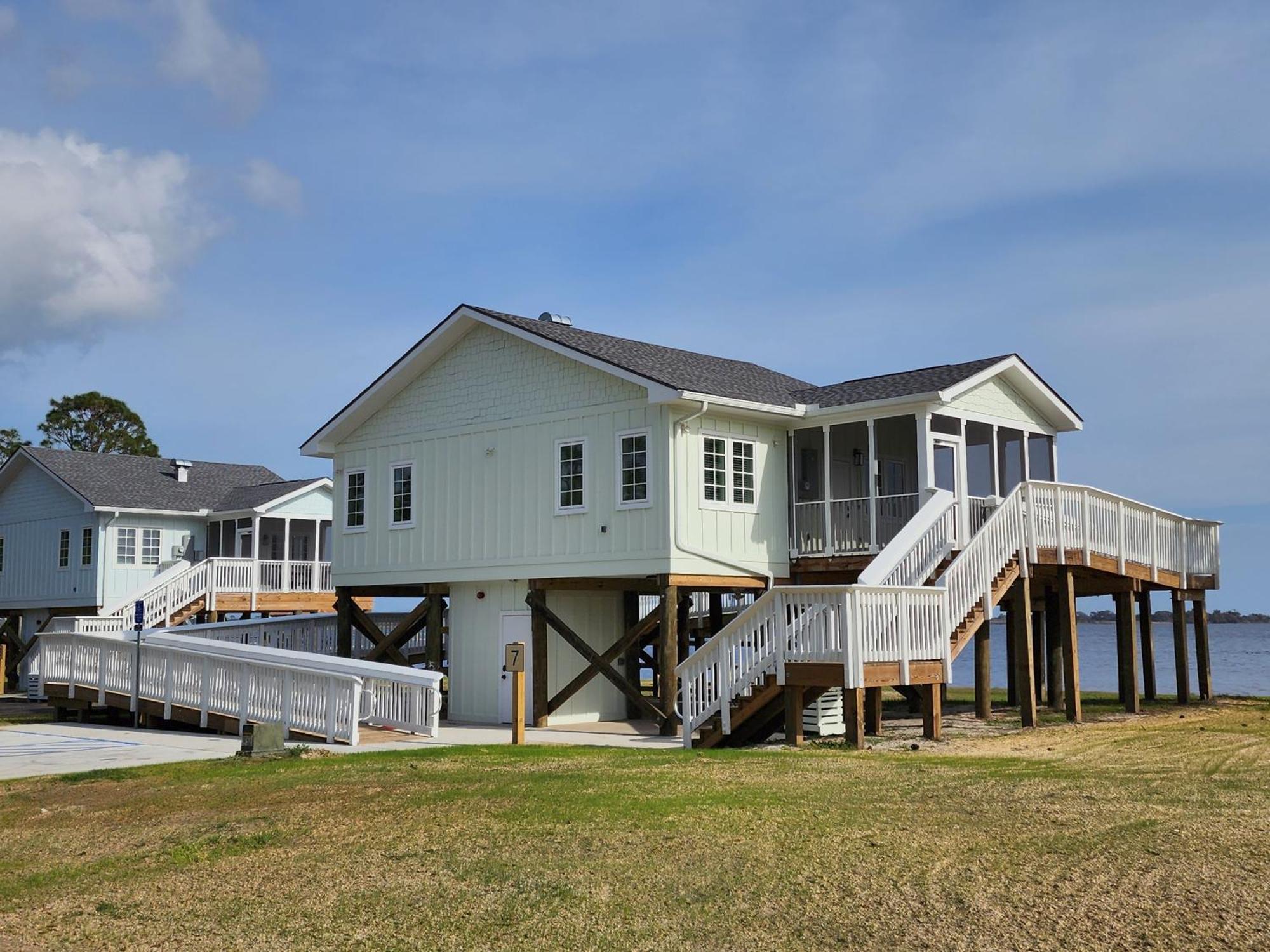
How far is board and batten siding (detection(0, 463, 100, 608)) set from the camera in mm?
37656

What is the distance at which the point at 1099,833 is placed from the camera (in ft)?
30.3

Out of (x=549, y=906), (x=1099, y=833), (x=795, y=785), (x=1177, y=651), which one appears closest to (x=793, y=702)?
(x=795, y=785)

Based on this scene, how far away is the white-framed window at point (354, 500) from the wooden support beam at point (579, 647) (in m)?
4.86

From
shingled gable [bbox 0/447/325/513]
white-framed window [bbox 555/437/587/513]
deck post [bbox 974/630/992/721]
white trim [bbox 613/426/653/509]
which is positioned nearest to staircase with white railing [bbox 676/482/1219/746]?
deck post [bbox 974/630/992/721]

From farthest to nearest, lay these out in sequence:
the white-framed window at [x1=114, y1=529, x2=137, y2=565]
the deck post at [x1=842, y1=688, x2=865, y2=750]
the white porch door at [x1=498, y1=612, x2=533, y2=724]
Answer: the white-framed window at [x1=114, y1=529, x2=137, y2=565] < the white porch door at [x1=498, y1=612, x2=533, y2=724] < the deck post at [x1=842, y1=688, x2=865, y2=750]

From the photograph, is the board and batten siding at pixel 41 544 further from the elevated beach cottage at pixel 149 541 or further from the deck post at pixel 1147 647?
the deck post at pixel 1147 647

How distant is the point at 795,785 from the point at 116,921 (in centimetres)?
601

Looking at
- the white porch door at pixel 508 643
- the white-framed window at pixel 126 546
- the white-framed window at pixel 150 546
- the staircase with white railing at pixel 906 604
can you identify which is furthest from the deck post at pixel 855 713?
the white-framed window at pixel 150 546

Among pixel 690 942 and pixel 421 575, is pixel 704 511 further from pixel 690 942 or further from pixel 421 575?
pixel 690 942

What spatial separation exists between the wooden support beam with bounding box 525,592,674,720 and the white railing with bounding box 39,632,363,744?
518cm

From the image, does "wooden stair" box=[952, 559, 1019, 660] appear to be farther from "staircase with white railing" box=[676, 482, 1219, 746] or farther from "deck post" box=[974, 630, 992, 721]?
"deck post" box=[974, 630, 992, 721]

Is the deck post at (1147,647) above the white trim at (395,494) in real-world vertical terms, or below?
below

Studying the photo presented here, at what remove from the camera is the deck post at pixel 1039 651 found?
2939cm

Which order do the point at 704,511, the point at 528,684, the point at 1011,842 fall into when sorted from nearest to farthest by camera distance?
the point at 1011,842
the point at 704,511
the point at 528,684
